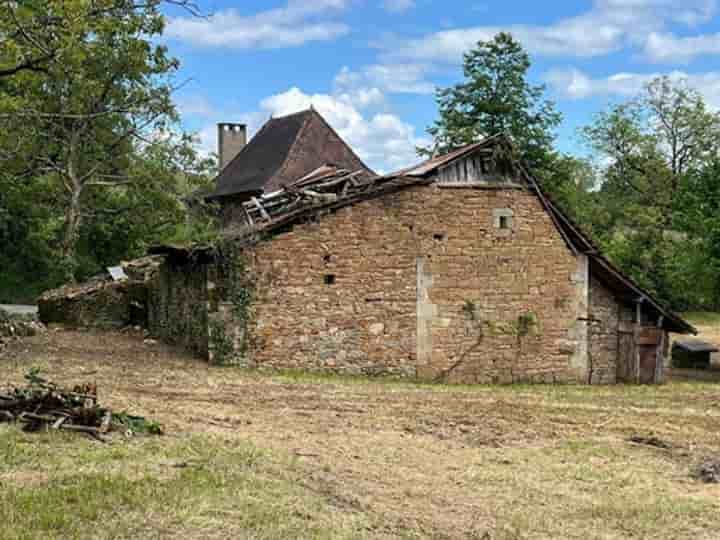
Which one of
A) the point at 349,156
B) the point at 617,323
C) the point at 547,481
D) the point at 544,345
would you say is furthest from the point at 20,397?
the point at 349,156

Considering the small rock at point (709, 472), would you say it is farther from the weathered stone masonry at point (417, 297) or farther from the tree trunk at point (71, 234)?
the tree trunk at point (71, 234)

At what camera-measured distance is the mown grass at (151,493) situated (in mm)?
5926

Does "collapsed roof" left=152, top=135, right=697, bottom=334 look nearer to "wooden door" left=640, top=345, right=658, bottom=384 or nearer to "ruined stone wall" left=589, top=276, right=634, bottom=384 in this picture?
"ruined stone wall" left=589, top=276, right=634, bottom=384

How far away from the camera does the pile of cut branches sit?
862 centimetres

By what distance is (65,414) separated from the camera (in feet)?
29.0

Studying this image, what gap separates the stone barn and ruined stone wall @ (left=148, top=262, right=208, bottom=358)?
0.09 m

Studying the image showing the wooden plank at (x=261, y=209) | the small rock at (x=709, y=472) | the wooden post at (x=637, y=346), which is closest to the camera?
the small rock at (x=709, y=472)

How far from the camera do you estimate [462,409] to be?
1221cm

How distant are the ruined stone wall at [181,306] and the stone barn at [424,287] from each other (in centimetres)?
9

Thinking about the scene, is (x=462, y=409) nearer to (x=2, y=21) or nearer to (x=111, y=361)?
(x=111, y=361)

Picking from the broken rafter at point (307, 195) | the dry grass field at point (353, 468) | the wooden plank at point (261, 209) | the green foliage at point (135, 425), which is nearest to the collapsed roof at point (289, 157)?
the broken rafter at point (307, 195)

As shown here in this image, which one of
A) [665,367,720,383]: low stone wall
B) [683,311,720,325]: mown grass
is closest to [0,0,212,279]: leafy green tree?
[665,367,720,383]: low stone wall

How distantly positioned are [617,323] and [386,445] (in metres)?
11.3

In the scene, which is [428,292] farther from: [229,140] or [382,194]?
[229,140]
